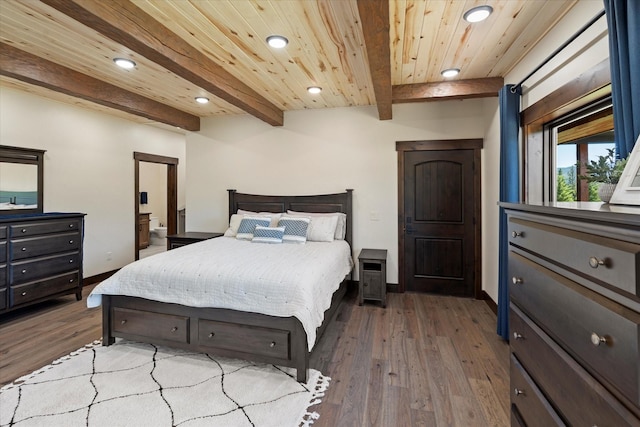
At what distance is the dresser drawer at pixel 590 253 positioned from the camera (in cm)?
72

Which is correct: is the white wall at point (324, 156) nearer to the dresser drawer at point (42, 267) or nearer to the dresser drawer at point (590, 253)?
the dresser drawer at point (42, 267)

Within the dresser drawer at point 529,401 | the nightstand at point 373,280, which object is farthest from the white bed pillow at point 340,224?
the dresser drawer at point 529,401

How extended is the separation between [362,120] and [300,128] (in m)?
0.94

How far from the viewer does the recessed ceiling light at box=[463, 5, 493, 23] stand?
207 centimetres

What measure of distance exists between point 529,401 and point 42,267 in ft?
15.3

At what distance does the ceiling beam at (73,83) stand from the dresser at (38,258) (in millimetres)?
1474

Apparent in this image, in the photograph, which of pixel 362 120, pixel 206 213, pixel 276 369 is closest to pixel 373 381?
pixel 276 369

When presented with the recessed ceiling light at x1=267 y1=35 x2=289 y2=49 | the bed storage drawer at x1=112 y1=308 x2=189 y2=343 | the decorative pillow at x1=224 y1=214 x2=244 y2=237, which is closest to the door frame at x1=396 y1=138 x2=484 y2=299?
the recessed ceiling light at x1=267 y1=35 x2=289 y2=49

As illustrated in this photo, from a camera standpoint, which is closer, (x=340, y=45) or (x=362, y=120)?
(x=340, y=45)

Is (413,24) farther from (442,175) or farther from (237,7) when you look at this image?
(442,175)

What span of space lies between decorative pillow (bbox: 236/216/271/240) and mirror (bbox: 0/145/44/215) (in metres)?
2.66

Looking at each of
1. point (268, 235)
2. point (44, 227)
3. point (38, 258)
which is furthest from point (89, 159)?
point (268, 235)

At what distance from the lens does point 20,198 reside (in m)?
3.87

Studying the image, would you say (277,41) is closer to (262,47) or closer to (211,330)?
(262,47)
